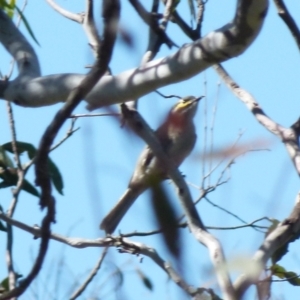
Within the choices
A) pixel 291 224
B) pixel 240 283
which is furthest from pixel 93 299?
pixel 240 283

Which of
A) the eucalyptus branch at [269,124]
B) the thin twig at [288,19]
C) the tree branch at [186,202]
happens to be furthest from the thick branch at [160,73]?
the thin twig at [288,19]

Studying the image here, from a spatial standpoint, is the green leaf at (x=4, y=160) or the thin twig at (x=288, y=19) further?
the green leaf at (x=4, y=160)

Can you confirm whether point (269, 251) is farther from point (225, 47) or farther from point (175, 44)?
point (175, 44)

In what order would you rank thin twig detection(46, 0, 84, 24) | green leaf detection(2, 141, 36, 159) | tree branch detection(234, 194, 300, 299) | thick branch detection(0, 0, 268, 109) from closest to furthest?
thick branch detection(0, 0, 268, 109) → tree branch detection(234, 194, 300, 299) → thin twig detection(46, 0, 84, 24) → green leaf detection(2, 141, 36, 159)

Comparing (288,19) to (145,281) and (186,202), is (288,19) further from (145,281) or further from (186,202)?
(145,281)

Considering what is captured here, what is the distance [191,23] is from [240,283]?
64.8 inches

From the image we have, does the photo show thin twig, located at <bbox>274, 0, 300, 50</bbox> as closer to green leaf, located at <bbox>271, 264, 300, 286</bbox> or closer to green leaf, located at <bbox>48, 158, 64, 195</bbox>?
green leaf, located at <bbox>271, 264, 300, 286</bbox>

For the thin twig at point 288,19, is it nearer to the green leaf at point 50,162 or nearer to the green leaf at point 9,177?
the green leaf at point 50,162

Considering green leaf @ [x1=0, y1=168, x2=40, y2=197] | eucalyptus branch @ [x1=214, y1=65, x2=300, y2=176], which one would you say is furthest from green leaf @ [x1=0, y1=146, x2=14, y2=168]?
eucalyptus branch @ [x1=214, y1=65, x2=300, y2=176]

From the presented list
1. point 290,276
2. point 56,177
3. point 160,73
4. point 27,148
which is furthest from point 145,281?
point 27,148

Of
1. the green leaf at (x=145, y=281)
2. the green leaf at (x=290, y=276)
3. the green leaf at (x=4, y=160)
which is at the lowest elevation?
the green leaf at (x=145, y=281)

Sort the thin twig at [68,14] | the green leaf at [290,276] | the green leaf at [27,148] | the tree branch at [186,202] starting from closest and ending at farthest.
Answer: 1. the tree branch at [186,202]
2. the green leaf at [290,276]
3. the thin twig at [68,14]
4. the green leaf at [27,148]

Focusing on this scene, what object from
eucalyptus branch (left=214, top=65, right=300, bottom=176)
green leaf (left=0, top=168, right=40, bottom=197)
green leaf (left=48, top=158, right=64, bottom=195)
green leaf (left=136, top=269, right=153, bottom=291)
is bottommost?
green leaf (left=136, top=269, right=153, bottom=291)

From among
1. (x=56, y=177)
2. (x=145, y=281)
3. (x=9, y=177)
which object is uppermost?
(x=9, y=177)
